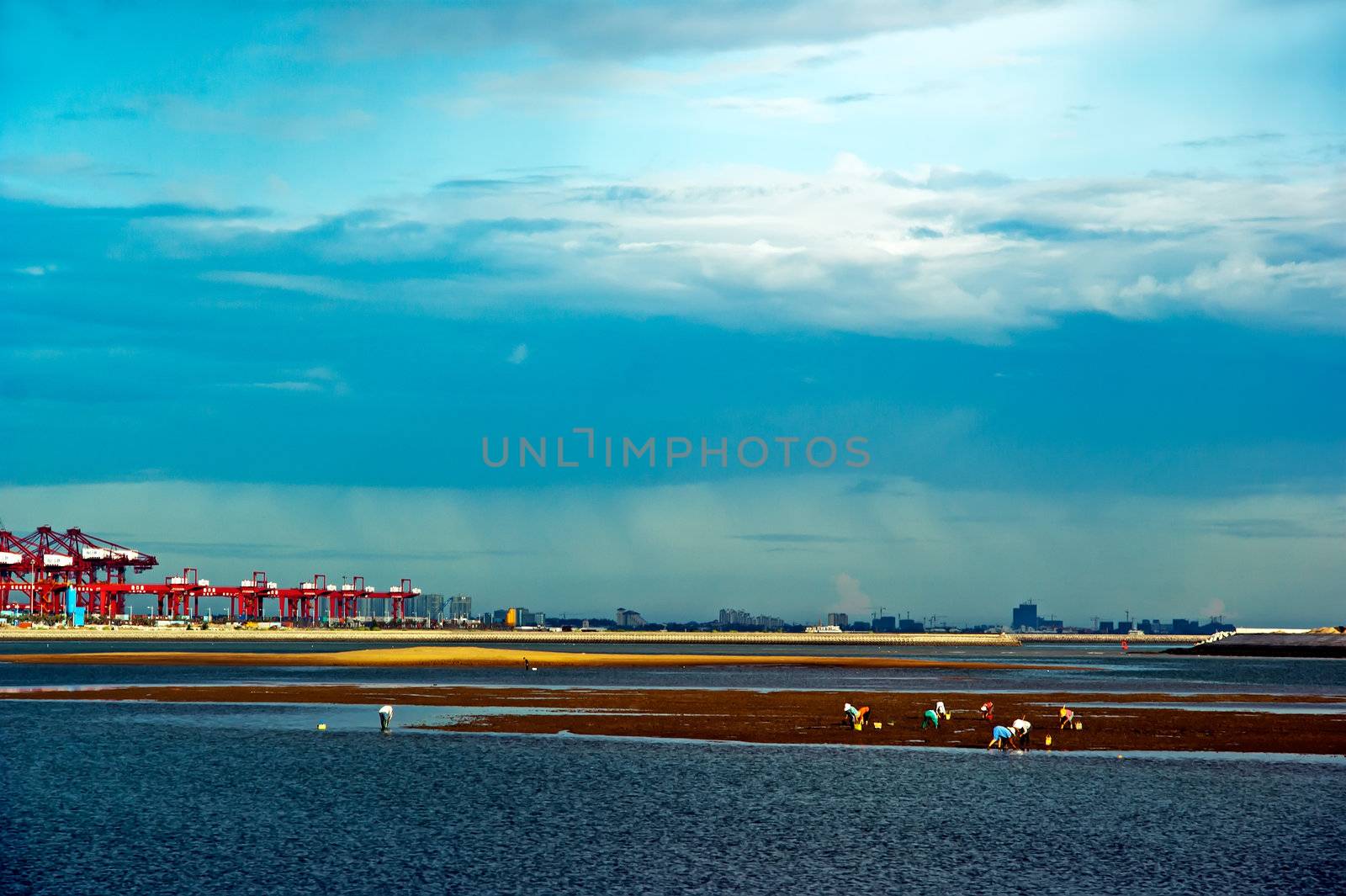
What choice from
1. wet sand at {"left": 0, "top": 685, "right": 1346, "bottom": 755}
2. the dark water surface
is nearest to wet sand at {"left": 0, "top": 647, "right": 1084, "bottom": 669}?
wet sand at {"left": 0, "top": 685, "right": 1346, "bottom": 755}

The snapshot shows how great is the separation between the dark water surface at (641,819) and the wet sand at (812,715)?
5.00 metres

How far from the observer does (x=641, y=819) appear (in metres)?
34.4

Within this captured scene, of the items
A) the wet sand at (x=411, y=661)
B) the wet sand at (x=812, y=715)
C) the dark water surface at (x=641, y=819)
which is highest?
the dark water surface at (x=641, y=819)

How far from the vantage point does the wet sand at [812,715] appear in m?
54.6

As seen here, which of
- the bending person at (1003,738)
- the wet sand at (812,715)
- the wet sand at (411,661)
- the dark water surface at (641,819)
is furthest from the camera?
the wet sand at (411,661)

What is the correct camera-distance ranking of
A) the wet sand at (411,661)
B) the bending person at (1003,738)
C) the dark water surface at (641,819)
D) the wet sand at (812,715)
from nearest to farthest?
the dark water surface at (641,819) → the bending person at (1003,738) → the wet sand at (812,715) → the wet sand at (411,661)

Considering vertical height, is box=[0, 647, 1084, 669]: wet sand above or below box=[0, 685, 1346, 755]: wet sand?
below

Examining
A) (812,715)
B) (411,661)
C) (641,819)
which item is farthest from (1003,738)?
(411,661)

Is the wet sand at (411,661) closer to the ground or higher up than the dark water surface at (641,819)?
closer to the ground

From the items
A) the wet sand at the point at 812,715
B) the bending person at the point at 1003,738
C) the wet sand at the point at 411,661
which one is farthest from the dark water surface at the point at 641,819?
the wet sand at the point at 411,661

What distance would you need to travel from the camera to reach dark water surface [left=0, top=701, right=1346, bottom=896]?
90.9 ft

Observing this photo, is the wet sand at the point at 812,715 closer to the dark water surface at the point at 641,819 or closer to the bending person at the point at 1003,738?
the bending person at the point at 1003,738

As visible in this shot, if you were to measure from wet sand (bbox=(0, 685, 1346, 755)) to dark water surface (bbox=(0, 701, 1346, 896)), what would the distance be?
500cm

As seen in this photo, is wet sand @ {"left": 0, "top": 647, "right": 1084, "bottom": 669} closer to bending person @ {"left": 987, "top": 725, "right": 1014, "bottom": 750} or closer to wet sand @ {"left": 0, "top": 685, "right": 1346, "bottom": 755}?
wet sand @ {"left": 0, "top": 685, "right": 1346, "bottom": 755}
